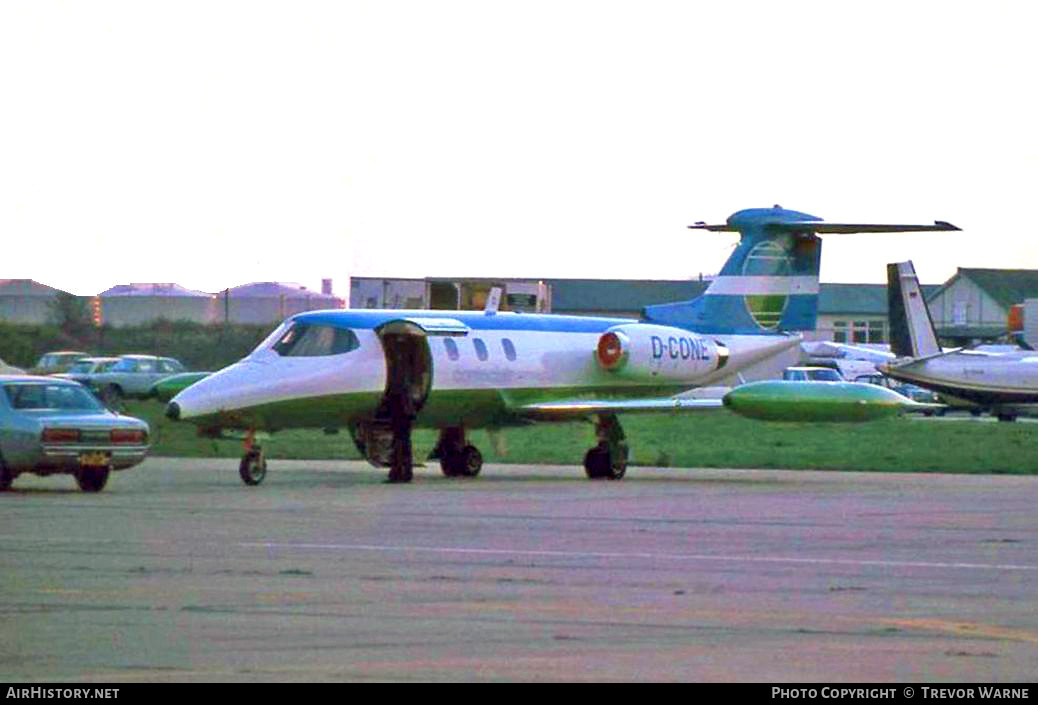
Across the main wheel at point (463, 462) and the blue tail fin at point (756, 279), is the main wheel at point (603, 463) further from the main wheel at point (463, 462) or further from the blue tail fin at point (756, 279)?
the blue tail fin at point (756, 279)

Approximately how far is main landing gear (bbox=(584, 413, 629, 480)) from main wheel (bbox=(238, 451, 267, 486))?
5.51 m

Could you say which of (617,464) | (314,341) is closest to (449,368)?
(314,341)

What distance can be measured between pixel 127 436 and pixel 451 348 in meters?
6.21

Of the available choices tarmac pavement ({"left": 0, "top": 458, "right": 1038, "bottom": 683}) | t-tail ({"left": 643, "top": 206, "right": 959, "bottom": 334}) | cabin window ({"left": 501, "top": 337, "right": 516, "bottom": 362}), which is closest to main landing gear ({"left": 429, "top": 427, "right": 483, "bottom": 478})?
cabin window ({"left": 501, "top": 337, "right": 516, "bottom": 362})

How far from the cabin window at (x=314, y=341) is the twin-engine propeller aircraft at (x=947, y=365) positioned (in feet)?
112

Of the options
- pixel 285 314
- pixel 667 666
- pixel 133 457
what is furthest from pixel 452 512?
pixel 285 314

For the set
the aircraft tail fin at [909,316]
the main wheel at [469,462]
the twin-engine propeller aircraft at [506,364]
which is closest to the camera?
the twin-engine propeller aircraft at [506,364]

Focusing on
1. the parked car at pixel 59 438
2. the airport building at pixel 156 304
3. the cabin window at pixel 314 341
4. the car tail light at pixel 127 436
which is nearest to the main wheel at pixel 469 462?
the cabin window at pixel 314 341

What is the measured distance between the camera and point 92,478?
1047 inches

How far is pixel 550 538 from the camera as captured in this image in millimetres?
19516

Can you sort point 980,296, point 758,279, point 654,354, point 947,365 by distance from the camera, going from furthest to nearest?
point 980,296 < point 947,365 < point 758,279 < point 654,354

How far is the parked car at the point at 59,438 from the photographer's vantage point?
25.6 m

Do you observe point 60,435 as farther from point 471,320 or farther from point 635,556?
point 635,556
